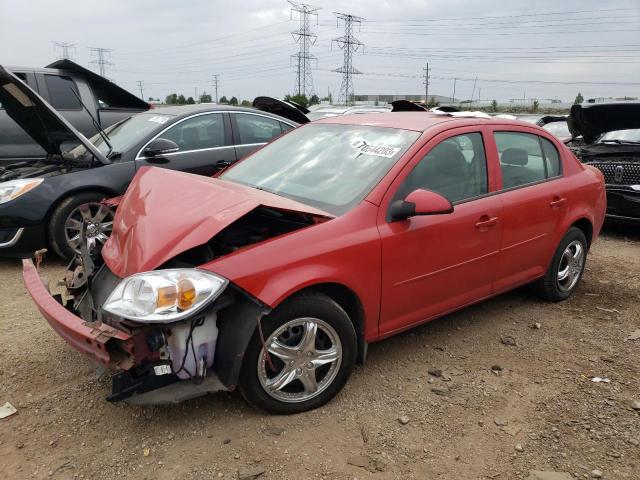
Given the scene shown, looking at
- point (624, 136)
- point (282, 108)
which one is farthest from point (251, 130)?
point (624, 136)

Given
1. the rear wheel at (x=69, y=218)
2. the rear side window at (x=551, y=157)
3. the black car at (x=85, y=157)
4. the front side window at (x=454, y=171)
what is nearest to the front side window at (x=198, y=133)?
the black car at (x=85, y=157)

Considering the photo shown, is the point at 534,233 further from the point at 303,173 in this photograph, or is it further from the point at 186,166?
the point at 186,166

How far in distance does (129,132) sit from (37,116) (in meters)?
1.05

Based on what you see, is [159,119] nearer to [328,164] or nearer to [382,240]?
[328,164]

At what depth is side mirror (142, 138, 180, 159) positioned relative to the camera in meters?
5.26

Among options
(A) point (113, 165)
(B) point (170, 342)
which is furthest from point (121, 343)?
(A) point (113, 165)

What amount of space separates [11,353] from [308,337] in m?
2.10

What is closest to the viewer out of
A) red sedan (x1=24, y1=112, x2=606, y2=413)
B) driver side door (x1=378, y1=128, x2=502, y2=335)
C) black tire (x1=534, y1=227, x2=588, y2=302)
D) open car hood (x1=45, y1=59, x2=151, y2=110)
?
red sedan (x1=24, y1=112, x2=606, y2=413)

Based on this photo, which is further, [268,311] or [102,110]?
[102,110]

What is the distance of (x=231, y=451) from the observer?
262 cm

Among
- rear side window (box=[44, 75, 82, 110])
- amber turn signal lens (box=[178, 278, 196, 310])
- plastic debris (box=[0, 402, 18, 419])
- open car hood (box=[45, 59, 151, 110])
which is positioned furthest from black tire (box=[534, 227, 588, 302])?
rear side window (box=[44, 75, 82, 110])

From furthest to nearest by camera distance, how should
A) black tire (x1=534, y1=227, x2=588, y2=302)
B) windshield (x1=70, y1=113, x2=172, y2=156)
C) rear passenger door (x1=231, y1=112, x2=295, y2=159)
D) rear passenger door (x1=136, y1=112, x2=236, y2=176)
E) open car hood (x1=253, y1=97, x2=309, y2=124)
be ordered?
open car hood (x1=253, y1=97, x2=309, y2=124)
rear passenger door (x1=231, y1=112, x2=295, y2=159)
rear passenger door (x1=136, y1=112, x2=236, y2=176)
windshield (x1=70, y1=113, x2=172, y2=156)
black tire (x1=534, y1=227, x2=588, y2=302)

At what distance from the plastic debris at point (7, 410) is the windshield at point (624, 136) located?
781 centimetres

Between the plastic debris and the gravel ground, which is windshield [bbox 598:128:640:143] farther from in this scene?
the plastic debris
